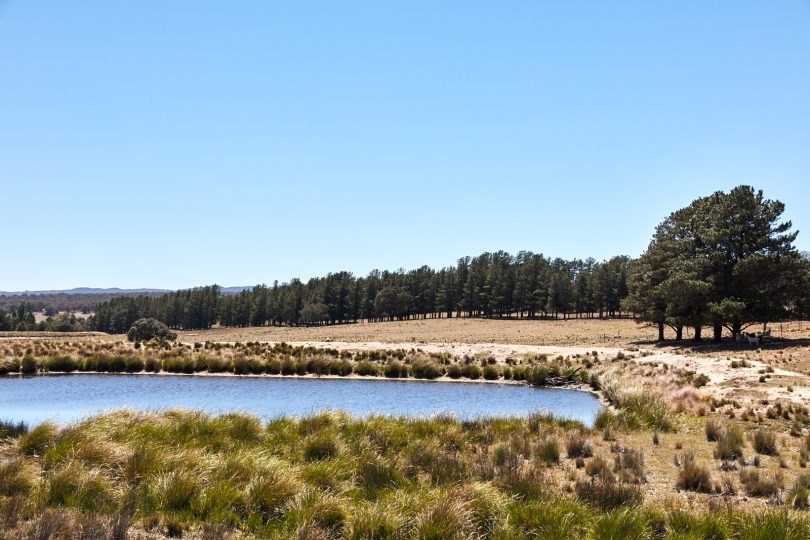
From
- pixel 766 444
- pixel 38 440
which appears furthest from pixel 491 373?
pixel 38 440

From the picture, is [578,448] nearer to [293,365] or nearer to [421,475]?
[421,475]

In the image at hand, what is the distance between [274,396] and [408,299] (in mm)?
97935

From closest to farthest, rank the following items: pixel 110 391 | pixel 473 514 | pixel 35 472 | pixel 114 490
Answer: pixel 473 514, pixel 114 490, pixel 35 472, pixel 110 391

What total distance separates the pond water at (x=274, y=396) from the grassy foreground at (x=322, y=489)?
7295 mm

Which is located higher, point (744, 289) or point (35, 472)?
point (744, 289)

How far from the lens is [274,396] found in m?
27.5

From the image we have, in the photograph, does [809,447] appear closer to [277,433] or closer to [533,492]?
[533,492]

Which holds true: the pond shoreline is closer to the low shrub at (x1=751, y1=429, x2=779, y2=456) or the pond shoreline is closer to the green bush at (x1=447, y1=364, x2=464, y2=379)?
the green bush at (x1=447, y1=364, x2=464, y2=379)

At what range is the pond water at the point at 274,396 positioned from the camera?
886 inches

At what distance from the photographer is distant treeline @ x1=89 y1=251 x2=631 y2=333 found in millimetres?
110688

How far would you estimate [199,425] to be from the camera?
14461 millimetres

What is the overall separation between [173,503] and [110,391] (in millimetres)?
22161

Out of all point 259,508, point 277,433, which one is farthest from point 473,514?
point 277,433

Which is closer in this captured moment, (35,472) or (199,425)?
(35,472)
